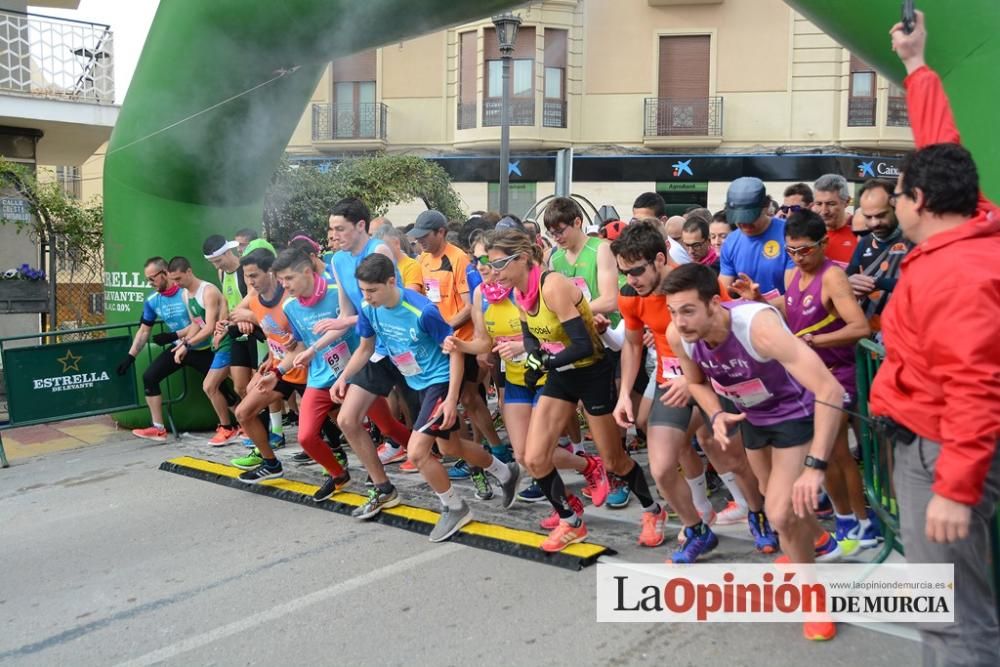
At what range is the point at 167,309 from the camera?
329 inches

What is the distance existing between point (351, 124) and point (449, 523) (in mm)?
22321

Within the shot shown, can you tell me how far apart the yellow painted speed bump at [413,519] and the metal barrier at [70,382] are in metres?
1.32

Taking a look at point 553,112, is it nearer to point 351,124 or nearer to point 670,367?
point 351,124

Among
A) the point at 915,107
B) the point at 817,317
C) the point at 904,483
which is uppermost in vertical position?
the point at 915,107

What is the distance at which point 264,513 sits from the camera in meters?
6.11

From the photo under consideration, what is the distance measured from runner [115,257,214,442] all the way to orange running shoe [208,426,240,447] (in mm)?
563

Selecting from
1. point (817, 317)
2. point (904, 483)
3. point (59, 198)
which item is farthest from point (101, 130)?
point (904, 483)

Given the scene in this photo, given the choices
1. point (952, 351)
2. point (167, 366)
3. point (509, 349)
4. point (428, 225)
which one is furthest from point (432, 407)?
point (167, 366)

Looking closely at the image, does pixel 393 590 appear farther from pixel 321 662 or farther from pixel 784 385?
pixel 784 385

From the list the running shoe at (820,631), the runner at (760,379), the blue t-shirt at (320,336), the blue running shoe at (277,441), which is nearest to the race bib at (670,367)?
the runner at (760,379)

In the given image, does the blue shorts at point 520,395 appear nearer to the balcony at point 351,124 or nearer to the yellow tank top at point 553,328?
the yellow tank top at point 553,328

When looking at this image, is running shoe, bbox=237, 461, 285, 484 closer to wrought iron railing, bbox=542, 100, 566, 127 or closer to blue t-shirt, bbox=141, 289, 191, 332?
blue t-shirt, bbox=141, 289, 191, 332

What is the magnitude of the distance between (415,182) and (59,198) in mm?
8989

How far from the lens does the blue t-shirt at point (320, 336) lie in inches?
243
